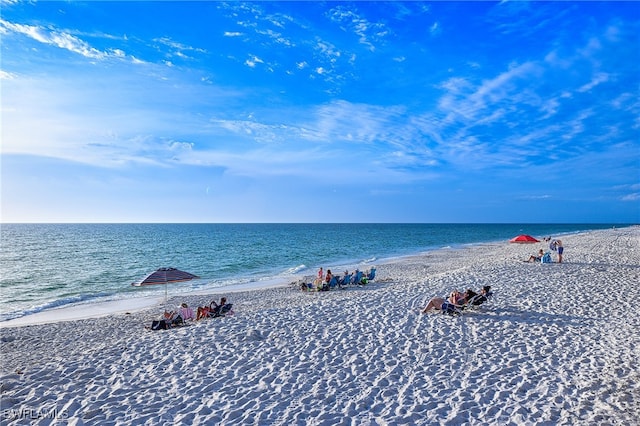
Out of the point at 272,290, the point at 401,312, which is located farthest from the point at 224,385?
the point at 272,290

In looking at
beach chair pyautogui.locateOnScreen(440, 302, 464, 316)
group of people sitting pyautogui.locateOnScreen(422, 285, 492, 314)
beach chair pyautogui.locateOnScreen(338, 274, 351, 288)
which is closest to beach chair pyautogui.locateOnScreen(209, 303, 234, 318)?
group of people sitting pyautogui.locateOnScreen(422, 285, 492, 314)

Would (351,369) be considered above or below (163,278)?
below

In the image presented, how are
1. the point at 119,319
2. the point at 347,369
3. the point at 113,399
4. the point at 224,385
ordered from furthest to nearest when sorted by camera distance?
the point at 119,319 → the point at 347,369 → the point at 224,385 → the point at 113,399

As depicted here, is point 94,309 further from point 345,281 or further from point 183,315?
point 345,281

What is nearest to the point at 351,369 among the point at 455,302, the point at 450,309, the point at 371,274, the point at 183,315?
the point at 450,309

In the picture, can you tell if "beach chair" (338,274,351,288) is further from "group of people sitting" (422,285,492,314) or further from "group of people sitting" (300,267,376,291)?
"group of people sitting" (422,285,492,314)

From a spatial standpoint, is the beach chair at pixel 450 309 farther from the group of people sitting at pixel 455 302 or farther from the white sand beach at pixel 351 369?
the white sand beach at pixel 351 369

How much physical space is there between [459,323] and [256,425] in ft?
22.6

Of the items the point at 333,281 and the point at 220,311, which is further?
the point at 333,281

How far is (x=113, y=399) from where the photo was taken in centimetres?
648

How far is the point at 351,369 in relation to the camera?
24.7 feet

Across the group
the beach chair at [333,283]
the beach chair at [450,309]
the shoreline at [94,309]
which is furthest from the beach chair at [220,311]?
the beach chair at [450,309]

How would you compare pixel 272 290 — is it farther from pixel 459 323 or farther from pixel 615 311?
pixel 615 311

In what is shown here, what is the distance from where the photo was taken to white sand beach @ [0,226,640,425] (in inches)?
235
